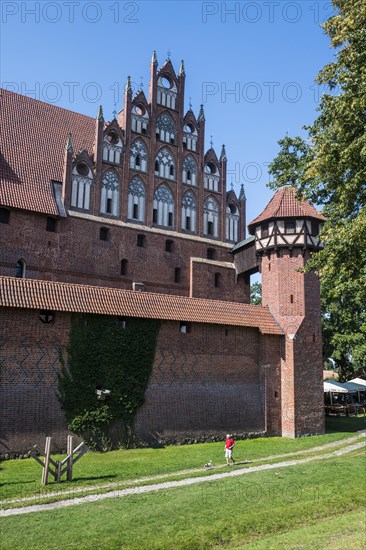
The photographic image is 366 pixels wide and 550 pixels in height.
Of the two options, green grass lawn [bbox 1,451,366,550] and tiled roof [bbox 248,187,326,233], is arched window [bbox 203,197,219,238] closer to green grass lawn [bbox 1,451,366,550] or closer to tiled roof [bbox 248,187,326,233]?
tiled roof [bbox 248,187,326,233]

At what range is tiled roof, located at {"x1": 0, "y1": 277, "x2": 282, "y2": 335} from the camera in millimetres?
14758

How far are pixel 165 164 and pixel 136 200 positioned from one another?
255 cm

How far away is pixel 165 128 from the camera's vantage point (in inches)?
969

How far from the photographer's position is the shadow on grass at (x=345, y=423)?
21141mm

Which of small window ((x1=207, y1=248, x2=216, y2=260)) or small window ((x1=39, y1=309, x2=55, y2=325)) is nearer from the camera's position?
small window ((x1=39, y1=309, x2=55, y2=325))

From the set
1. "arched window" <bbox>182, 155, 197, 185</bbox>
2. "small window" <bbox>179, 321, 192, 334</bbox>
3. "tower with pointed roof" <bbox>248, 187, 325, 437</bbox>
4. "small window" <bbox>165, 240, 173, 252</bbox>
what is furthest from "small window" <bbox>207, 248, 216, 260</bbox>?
"small window" <bbox>179, 321, 192, 334</bbox>

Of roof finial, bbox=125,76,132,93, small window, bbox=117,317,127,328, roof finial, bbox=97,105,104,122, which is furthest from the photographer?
roof finial, bbox=125,76,132,93

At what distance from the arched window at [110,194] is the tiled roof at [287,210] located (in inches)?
244

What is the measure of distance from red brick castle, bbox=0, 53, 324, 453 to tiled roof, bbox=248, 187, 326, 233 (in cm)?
7

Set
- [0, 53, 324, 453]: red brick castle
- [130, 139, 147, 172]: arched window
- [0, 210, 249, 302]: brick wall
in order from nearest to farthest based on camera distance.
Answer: [0, 53, 324, 453]: red brick castle, [0, 210, 249, 302]: brick wall, [130, 139, 147, 172]: arched window

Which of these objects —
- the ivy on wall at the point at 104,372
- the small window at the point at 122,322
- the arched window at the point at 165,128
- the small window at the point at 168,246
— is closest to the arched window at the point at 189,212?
the small window at the point at 168,246

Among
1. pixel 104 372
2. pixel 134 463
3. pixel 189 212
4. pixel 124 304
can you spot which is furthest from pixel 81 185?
pixel 134 463

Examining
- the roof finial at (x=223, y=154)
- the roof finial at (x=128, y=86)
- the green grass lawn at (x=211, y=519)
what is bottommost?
the green grass lawn at (x=211, y=519)

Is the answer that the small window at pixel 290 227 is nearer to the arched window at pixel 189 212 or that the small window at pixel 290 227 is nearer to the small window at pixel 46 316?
the arched window at pixel 189 212
